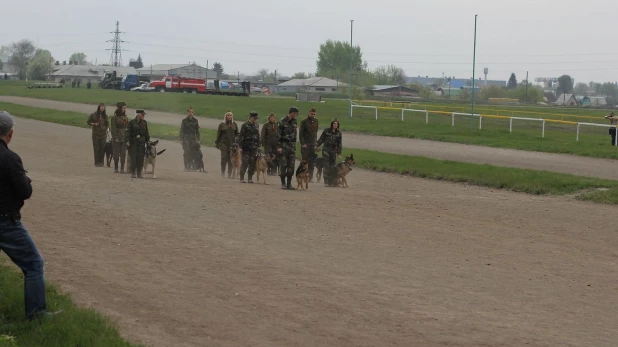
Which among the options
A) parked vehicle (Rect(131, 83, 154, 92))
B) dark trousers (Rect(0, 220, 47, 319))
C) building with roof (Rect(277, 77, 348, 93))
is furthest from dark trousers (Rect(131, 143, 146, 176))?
building with roof (Rect(277, 77, 348, 93))

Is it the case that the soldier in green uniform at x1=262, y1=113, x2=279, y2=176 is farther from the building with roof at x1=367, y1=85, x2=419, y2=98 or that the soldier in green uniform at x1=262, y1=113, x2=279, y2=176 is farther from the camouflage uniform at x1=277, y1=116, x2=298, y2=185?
the building with roof at x1=367, y1=85, x2=419, y2=98

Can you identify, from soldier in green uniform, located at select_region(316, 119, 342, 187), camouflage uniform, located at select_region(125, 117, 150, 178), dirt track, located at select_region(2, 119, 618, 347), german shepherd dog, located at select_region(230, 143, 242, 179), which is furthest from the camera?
german shepherd dog, located at select_region(230, 143, 242, 179)

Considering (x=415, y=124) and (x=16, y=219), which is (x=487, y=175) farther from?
(x=415, y=124)

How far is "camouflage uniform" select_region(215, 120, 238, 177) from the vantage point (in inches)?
953

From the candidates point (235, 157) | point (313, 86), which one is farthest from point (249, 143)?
point (313, 86)

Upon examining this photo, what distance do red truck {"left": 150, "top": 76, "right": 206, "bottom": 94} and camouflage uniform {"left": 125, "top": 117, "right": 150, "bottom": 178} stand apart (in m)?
67.5

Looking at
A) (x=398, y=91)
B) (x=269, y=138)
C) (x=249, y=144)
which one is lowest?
(x=249, y=144)

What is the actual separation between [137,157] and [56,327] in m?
14.8

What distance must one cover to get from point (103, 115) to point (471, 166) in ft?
34.0

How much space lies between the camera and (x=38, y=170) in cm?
2358

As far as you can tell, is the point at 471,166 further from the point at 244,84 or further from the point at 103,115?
the point at 244,84

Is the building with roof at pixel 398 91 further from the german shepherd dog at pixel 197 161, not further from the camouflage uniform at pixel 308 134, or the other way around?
the camouflage uniform at pixel 308 134

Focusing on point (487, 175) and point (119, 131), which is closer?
point (487, 175)

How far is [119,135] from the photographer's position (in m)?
24.7
